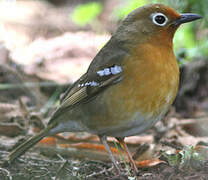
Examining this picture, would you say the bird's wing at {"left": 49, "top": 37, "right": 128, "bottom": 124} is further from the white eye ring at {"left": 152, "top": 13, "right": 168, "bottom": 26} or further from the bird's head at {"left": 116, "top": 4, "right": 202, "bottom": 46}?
the white eye ring at {"left": 152, "top": 13, "right": 168, "bottom": 26}

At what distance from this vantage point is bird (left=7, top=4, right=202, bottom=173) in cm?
450

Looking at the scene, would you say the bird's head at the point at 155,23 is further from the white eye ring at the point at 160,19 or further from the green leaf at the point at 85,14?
the green leaf at the point at 85,14

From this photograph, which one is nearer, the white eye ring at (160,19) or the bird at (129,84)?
the bird at (129,84)

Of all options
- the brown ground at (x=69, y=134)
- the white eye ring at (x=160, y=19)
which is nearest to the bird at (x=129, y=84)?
the white eye ring at (x=160, y=19)

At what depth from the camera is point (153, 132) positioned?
6469 mm

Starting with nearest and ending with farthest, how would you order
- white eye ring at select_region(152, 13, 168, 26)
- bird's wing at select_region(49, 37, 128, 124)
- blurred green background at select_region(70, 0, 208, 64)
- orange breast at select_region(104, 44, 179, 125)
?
orange breast at select_region(104, 44, 179, 125)
bird's wing at select_region(49, 37, 128, 124)
white eye ring at select_region(152, 13, 168, 26)
blurred green background at select_region(70, 0, 208, 64)

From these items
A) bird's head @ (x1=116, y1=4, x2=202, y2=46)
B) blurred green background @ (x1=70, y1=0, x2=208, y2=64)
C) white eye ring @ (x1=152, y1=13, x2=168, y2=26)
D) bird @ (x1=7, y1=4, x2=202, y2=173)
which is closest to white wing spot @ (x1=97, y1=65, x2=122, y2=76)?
bird @ (x1=7, y1=4, x2=202, y2=173)

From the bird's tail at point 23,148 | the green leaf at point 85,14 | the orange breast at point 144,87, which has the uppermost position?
the green leaf at point 85,14

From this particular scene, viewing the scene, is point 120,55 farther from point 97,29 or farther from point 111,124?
point 97,29

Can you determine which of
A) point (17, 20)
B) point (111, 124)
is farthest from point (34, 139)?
point (17, 20)

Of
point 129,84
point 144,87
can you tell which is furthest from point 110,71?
point 144,87

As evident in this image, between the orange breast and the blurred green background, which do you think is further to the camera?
the blurred green background

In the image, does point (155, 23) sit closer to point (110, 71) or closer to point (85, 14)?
point (110, 71)

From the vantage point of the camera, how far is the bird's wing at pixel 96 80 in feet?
15.4
